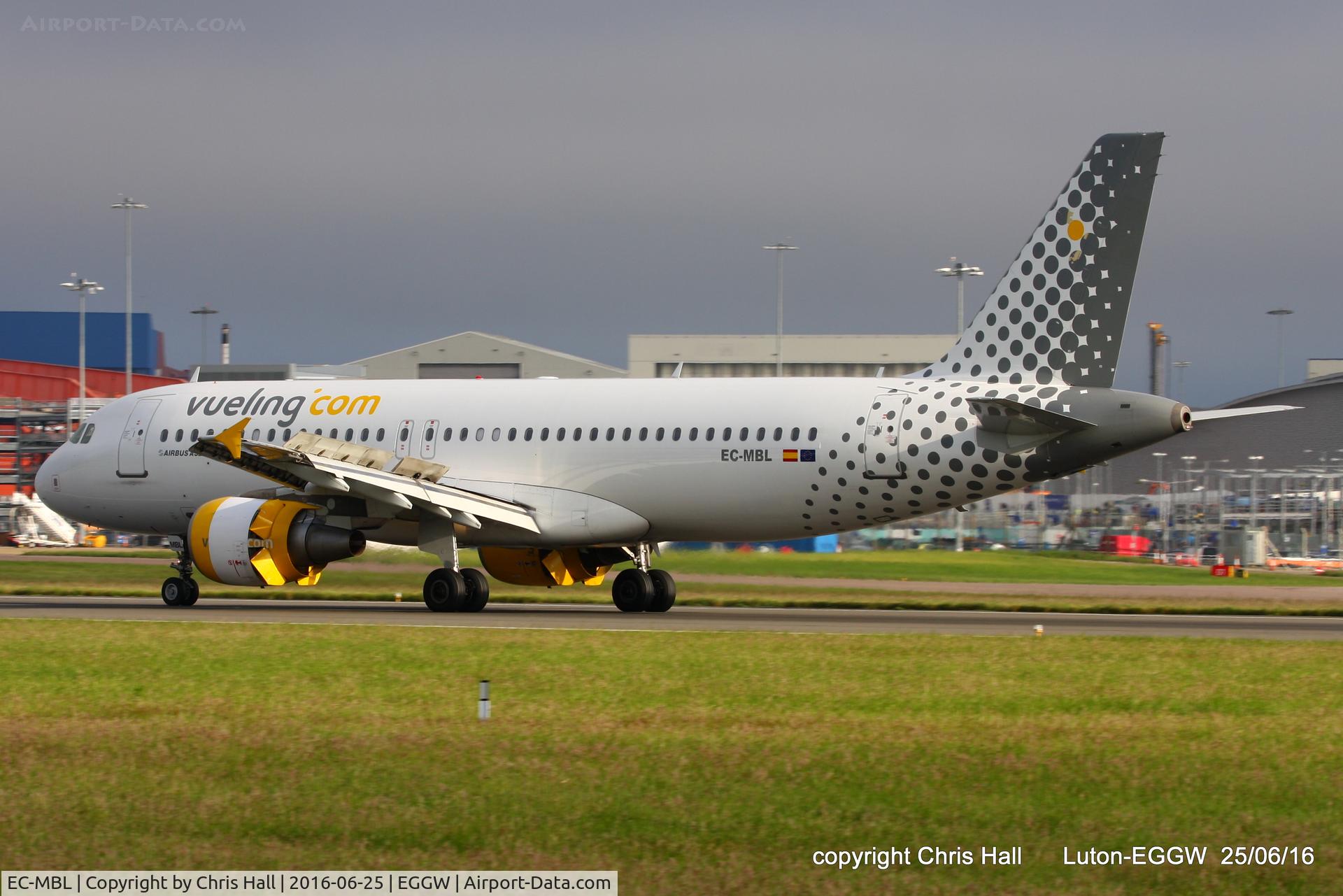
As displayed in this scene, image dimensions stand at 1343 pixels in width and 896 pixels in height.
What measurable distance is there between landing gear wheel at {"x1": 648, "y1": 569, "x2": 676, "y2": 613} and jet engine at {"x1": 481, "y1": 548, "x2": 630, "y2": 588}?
1.96m

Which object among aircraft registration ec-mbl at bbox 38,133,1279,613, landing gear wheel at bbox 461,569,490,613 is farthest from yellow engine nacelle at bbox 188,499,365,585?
landing gear wheel at bbox 461,569,490,613

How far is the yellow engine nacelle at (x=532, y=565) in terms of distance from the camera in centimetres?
2967

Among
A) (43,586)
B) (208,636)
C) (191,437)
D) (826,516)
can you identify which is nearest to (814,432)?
(826,516)

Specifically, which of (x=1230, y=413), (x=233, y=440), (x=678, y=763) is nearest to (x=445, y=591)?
(x=233, y=440)

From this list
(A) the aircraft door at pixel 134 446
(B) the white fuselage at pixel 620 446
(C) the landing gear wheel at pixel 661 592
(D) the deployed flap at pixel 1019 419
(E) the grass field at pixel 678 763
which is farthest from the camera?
(A) the aircraft door at pixel 134 446

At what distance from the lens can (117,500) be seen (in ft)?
106

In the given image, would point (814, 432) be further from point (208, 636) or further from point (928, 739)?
point (928, 739)

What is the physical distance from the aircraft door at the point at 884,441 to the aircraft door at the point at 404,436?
914 cm

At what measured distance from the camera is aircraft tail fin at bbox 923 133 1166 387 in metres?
24.7

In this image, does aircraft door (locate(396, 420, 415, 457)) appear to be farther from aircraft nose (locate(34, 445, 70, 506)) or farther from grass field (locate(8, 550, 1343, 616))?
aircraft nose (locate(34, 445, 70, 506))

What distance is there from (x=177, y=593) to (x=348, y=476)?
16.3ft

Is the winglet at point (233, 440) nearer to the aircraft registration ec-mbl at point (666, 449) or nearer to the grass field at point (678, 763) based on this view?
the aircraft registration ec-mbl at point (666, 449)

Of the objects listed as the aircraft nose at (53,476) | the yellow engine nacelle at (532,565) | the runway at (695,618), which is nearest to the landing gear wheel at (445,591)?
the runway at (695,618)

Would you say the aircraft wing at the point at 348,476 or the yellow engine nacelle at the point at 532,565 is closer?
the aircraft wing at the point at 348,476
